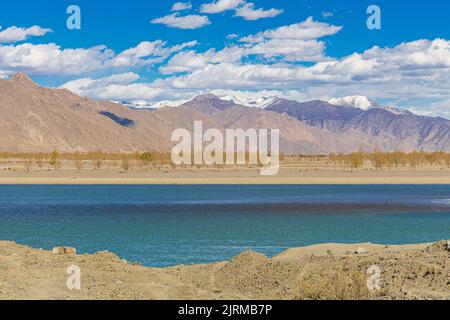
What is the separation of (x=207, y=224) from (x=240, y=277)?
26045mm

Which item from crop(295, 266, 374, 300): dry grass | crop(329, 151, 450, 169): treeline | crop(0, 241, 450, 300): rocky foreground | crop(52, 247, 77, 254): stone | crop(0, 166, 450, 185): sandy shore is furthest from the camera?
crop(329, 151, 450, 169): treeline

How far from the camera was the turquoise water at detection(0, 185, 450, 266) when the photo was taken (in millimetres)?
33281

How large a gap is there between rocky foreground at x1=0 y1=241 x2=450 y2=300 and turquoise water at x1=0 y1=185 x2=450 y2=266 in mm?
7306

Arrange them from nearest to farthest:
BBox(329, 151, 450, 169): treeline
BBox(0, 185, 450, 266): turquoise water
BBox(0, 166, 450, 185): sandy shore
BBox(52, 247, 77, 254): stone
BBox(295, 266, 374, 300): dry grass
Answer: BBox(295, 266, 374, 300): dry grass < BBox(52, 247, 77, 254): stone < BBox(0, 185, 450, 266): turquoise water < BBox(0, 166, 450, 185): sandy shore < BBox(329, 151, 450, 169): treeline

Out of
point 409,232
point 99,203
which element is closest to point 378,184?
point 99,203

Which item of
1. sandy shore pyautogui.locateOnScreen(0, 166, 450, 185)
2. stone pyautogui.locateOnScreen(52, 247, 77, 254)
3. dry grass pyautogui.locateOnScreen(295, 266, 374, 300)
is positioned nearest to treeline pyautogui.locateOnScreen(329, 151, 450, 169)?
sandy shore pyautogui.locateOnScreen(0, 166, 450, 185)

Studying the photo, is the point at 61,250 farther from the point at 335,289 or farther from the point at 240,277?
the point at 335,289

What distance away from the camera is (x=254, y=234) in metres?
39.0

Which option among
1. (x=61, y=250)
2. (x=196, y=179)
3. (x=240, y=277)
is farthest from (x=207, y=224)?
(x=196, y=179)

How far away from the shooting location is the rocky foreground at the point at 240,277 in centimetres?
1550

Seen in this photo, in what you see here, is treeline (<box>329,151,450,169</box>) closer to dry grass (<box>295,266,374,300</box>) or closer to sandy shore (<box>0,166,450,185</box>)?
sandy shore (<box>0,166,450,185</box>)

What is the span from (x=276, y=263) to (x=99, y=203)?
4945 centimetres

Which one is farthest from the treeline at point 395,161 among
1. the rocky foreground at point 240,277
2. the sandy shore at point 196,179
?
the rocky foreground at point 240,277
